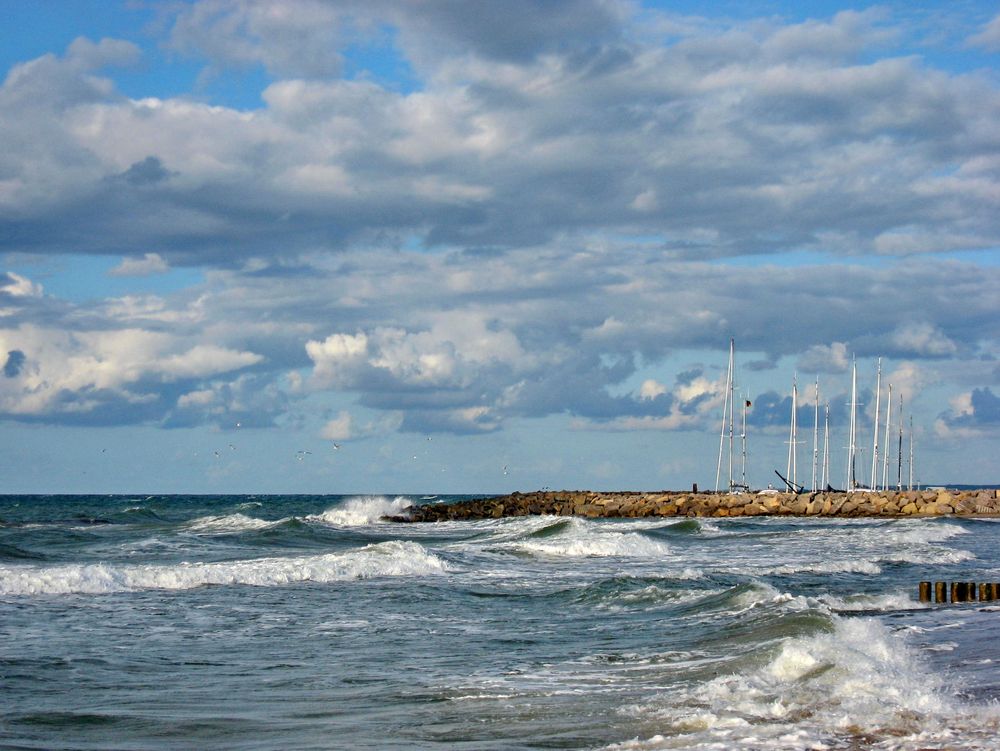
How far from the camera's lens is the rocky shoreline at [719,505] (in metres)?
65.2

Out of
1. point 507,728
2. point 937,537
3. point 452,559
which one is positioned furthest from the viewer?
point 937,537

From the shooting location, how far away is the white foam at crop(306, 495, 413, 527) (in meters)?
71.3

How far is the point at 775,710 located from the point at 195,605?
1363cm

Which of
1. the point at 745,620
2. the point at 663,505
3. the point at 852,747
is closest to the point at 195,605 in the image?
the point at 745,620

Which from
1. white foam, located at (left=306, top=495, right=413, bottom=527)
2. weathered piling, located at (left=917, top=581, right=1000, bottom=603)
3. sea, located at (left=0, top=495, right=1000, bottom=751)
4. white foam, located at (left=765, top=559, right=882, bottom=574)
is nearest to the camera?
sea, located at (left=0, top=495, right=1000, bottom=751)

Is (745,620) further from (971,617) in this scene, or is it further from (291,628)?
(291,628)

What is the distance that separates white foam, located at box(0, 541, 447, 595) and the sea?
8cm

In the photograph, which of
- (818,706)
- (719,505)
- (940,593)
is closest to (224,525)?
(719,505)

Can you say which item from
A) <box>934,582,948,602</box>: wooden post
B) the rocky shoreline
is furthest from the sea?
the rocky shoreline

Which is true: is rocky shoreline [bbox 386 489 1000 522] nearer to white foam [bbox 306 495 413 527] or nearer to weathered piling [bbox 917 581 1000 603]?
white foam [bbox 306 495 413 527]

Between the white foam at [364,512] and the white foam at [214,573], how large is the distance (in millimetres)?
39082

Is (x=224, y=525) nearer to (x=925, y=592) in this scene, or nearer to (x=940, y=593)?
(x=925, y=592)

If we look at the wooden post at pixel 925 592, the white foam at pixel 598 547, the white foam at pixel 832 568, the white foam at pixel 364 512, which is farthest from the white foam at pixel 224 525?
the wooden post at pixel 925 592

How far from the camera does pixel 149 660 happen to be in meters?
15.2
